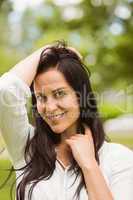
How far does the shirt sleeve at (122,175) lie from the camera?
1.10m

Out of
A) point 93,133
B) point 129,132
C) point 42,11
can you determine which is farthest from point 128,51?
point 93,133

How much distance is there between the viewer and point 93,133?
1.21 metres

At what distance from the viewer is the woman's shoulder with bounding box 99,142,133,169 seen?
112 centimetres

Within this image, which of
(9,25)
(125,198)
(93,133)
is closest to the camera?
(125,198)

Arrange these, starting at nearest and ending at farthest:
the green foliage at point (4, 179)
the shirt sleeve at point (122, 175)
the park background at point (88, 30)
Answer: the shirt sleeve at point (122, 175) → the green foliage at point (4, 179) → the park background at point (88, 30)

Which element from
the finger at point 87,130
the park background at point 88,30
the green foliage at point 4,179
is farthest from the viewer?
the park background at point 88,30

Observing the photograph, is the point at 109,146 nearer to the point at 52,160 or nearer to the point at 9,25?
the point at 52,160

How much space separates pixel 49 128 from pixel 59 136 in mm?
31

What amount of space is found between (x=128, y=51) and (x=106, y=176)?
5.77 metres

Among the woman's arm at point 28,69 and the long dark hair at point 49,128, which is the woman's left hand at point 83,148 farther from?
the woman's arm at point 28,69

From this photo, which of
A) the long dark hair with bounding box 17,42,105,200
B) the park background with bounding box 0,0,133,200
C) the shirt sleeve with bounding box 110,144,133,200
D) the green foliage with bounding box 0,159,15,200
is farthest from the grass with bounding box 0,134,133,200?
the park background with bounding box 0,0,133,200

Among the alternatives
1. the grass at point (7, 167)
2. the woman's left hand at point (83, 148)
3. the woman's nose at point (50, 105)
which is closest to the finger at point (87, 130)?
the woman's left hand at point (83, 148)

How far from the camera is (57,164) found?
3.91ft

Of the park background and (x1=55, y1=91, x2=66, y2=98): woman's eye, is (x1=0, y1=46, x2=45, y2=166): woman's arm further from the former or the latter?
the park background
